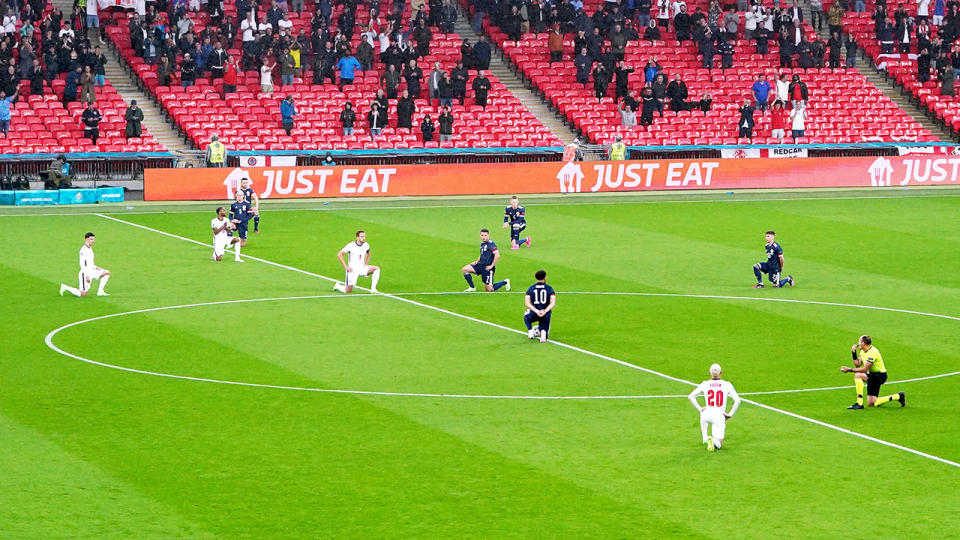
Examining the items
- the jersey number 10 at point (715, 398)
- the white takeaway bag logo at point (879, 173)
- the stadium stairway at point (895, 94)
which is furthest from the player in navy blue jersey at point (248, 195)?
the stadium stairway at point (895, 94)

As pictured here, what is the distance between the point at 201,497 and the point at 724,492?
267 inches

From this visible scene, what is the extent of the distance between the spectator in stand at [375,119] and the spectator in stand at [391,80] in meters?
2.12

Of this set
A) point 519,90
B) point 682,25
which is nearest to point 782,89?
point 682,25

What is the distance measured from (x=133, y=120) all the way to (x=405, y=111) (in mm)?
10930

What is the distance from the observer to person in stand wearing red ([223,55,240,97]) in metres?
62.3

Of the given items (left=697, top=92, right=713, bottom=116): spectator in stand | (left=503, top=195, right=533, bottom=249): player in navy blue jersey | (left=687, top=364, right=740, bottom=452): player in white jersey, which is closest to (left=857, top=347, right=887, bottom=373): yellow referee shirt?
(left=687, top=364, right=740, bottom=452): player in white jersey

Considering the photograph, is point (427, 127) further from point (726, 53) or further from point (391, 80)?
point (726, 53)

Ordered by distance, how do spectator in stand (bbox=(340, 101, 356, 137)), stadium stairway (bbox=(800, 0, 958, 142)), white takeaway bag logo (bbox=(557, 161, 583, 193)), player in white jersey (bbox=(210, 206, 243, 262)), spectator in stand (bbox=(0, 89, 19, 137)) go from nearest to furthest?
player in white jersey (bbox=(210, 206, 243, 262)) → spectator in stand (bbox=(0, 89, 19, 137)) → white takeaway bag logo (bbox=(557, 161, 583, 193)) → spectator in stand (bbox=(340, 101, 356, 137)) → stadium stairway (bbox=(800, 0, 958, 142))

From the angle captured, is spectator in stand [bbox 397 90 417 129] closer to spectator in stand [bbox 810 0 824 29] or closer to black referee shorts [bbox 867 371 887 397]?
spectator in stand [bbox 810 0 824 29]

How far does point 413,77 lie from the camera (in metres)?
63.4

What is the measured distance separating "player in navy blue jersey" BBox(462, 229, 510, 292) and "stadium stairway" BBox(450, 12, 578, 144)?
92.3 ft

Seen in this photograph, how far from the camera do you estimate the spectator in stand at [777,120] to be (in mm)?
66625

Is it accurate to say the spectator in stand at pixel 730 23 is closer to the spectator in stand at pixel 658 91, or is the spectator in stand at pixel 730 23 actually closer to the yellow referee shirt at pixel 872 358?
the spectator in stand at pixel 658 91

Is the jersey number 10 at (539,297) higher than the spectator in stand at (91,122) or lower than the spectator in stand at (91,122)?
lower
